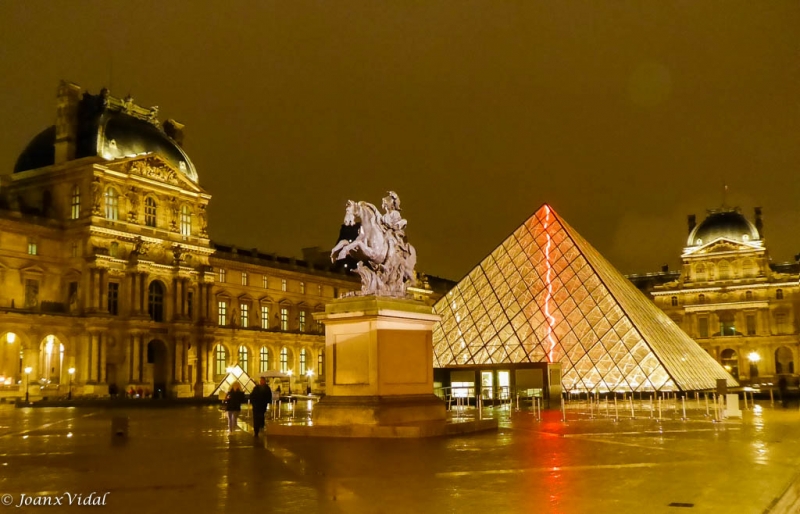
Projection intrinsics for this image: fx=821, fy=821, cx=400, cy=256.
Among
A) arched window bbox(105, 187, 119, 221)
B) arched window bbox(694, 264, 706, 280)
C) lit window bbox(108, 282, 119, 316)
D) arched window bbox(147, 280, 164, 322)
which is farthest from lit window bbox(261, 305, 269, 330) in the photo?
arched window bbox(694, 264, 706, 280)

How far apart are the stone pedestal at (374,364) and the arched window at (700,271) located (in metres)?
63.9

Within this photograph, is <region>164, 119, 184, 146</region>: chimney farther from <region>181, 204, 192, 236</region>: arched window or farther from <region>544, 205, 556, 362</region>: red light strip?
<region>544, 205, 556, 362</region>: red light strip

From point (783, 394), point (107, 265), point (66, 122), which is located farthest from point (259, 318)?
point (783, 394)

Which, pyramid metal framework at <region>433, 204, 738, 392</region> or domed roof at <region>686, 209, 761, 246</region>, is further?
domed roof at <region>686, 209, 761, 246</region>

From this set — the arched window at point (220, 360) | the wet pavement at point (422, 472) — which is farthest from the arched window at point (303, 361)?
the wet pavement at point (422, 472)

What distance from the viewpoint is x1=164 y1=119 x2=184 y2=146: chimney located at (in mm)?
53375

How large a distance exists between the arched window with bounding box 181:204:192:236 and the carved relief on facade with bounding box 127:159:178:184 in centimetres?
178

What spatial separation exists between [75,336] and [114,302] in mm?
2771

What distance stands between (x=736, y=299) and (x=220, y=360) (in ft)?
144

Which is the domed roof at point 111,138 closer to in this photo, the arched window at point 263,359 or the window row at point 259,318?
the window row at point 259,318

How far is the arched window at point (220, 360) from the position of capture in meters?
51.8

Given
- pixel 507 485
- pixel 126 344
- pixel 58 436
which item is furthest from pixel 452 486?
pixel 126 344

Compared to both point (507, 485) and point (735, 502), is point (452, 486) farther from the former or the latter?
point (735, 502)

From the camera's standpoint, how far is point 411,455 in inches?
385
